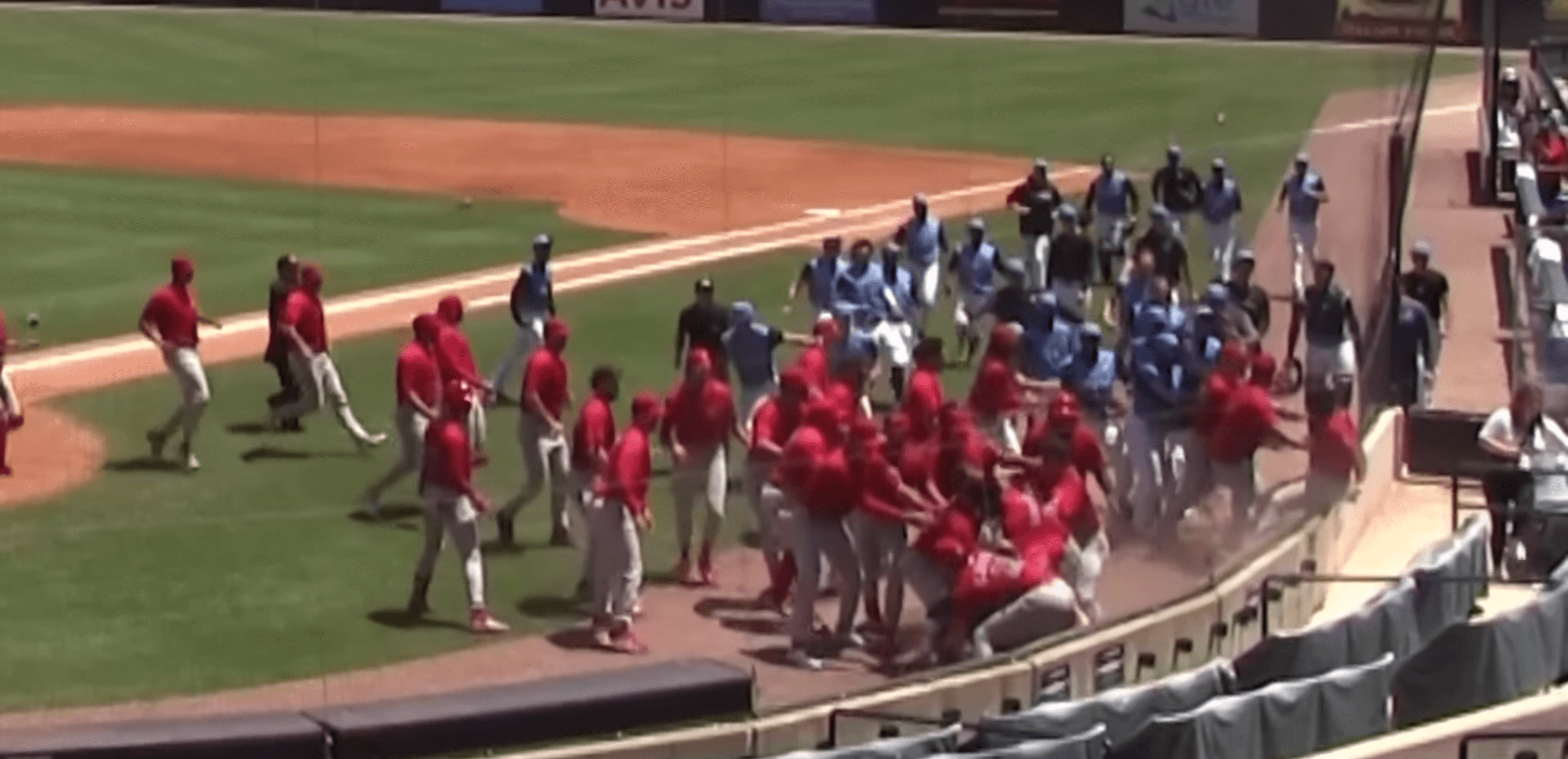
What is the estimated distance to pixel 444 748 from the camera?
39.5ft

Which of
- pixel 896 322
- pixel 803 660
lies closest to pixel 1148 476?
pixel 803 660

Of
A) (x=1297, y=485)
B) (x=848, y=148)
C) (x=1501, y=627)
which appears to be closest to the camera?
(x=1501, y=627)

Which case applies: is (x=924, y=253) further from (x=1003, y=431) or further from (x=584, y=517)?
(x=584, y=517)

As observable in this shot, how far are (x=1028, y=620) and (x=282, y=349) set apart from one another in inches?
277

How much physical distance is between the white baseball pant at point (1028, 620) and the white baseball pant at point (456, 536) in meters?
2.18

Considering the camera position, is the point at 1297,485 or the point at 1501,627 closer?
the point at 1501,627

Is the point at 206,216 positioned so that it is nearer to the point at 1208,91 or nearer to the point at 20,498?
the point at 1208,91

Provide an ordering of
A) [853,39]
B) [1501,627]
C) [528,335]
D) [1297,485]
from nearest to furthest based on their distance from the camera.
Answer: [1501,627]
[1297,485]
[528,335]
[853,39]

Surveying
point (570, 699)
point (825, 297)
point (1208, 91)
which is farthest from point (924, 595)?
point (1208, 91)

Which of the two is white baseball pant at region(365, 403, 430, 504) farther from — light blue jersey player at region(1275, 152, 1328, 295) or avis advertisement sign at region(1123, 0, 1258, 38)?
avis advertisement sign at region(1123, 0, 1258, 38)

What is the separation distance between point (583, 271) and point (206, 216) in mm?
3841

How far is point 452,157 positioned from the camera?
30297 mm

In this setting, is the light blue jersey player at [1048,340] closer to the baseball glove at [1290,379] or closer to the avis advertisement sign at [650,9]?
the baseball glove at [1290,379]

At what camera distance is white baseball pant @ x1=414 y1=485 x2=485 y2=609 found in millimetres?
13242
